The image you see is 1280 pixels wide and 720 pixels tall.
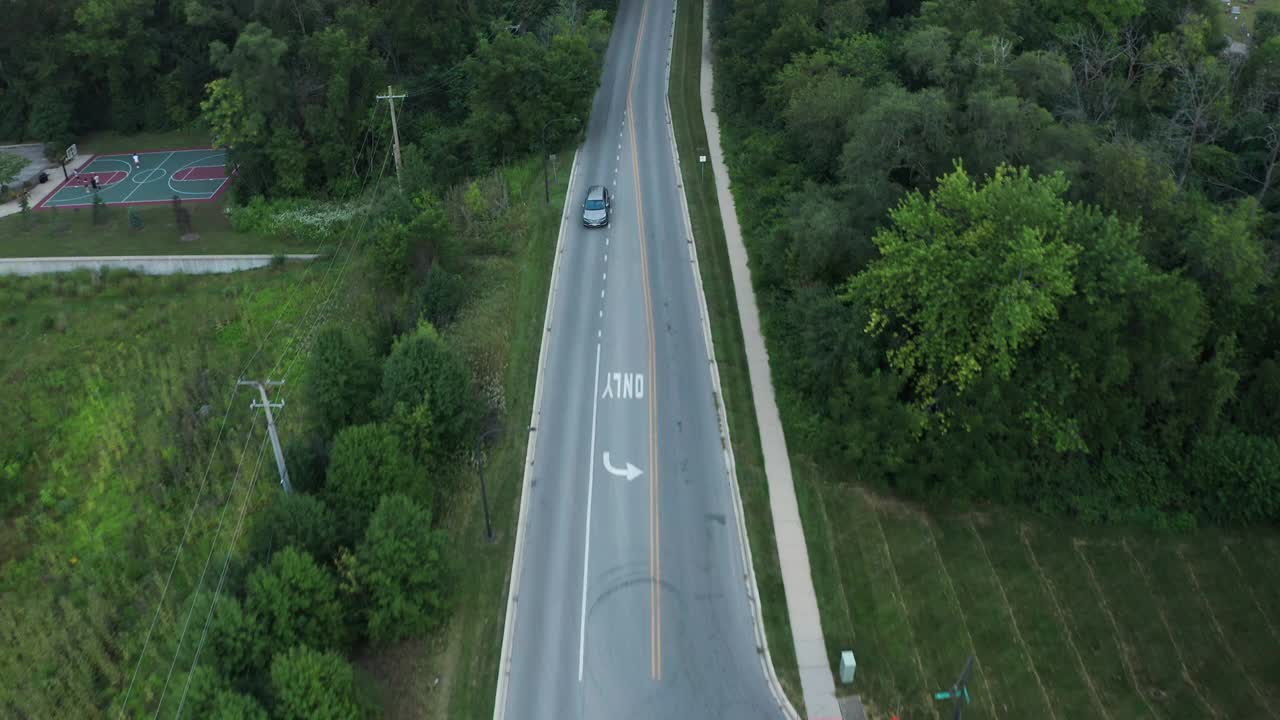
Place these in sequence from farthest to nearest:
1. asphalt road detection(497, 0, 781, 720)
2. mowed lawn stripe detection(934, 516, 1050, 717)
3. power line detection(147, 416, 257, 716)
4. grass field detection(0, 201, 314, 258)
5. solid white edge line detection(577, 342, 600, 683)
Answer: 1. grass field detection(0, 201, 314, 258)
2. solid white edge line detection(577, 342, 600, 683)
3. asphalt road detection(497, 0, 781, 720)
4. mowed lawn stripe detection(934, 516, 1050, 717)
5. power line detection(147, 416, 257, 716)

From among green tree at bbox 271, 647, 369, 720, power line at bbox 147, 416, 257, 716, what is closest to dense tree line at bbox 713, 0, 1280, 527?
green tree at bbox 271, 647, 369, 720

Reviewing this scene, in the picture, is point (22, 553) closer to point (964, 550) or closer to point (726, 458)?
point (726, 458)

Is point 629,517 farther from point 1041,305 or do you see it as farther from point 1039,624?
point 1041,305

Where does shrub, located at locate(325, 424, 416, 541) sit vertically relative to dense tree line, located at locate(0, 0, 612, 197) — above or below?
below

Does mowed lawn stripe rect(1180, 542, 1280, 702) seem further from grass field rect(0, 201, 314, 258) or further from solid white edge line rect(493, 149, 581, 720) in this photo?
grass field rect(0, 201, 314, 258)

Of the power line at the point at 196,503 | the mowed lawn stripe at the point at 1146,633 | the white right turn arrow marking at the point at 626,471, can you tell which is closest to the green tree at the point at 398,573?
the power line at the point at 196,503
